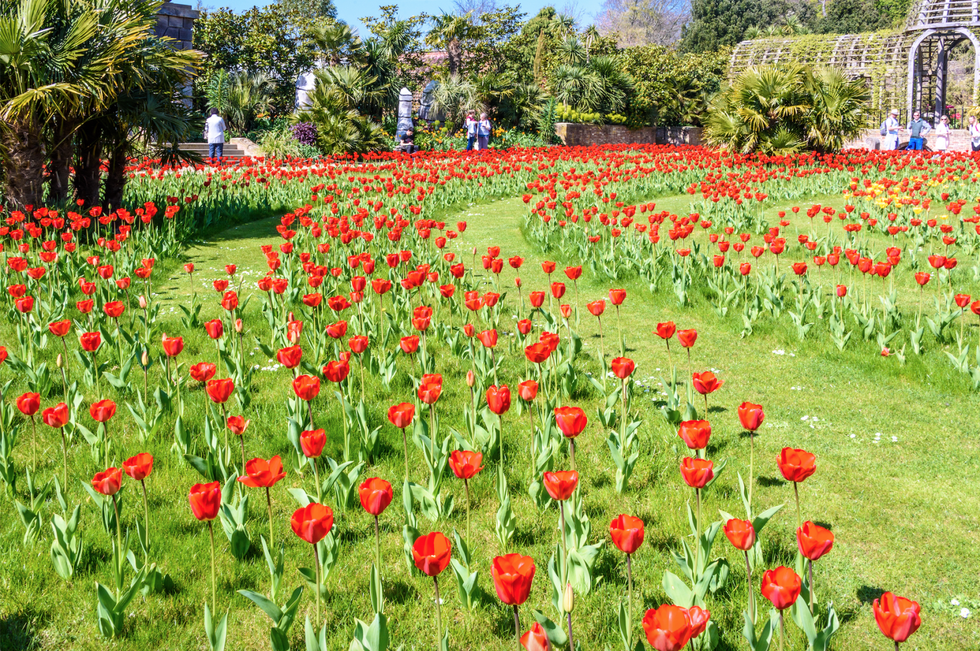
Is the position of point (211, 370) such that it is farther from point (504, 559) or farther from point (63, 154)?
point (63, 154)

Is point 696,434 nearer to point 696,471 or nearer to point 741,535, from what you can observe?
point 696,471

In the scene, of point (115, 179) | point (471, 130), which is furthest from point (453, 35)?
point (115, 179)

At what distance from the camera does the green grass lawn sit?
234 cm

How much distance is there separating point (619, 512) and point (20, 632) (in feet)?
6.81

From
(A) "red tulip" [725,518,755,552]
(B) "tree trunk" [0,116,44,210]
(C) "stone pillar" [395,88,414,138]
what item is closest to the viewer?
(A) "red tulip" [725,518,755,552]

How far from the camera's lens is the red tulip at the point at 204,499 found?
76.1 inches

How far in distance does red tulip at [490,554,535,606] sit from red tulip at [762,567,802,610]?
0.53m

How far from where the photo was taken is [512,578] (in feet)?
4.90

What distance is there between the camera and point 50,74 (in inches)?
324

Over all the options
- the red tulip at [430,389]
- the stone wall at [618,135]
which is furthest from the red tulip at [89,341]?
the stone wall at [618,135]

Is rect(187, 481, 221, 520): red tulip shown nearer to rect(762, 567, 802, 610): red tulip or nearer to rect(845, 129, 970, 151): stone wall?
rect(762, 567, 802, 610): red tulip

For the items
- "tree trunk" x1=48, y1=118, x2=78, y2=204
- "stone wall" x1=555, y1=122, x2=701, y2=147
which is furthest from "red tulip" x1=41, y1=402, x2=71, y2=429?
"stone wall" x1=555, y1=122, x2=701, y2=147

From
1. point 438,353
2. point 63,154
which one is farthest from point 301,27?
point 438,353

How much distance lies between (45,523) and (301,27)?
1315 inches
